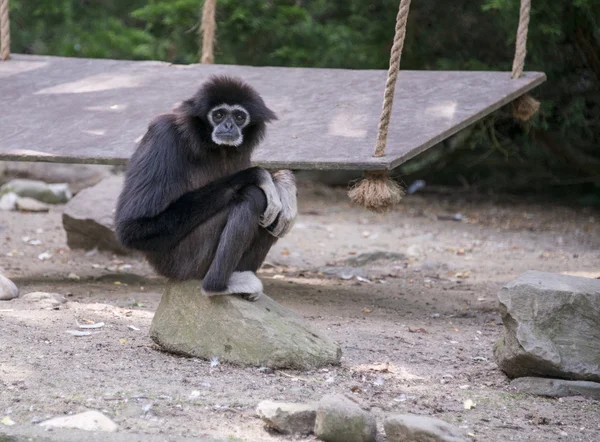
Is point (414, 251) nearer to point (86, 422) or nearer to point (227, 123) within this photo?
point (227, 123)

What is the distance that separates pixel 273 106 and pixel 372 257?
2.54 metres

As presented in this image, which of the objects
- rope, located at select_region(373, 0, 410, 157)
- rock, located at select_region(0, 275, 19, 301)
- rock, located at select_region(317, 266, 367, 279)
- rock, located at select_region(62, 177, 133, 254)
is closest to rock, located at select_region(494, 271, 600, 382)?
rope, located at select_region(373, 0, 410, 157)

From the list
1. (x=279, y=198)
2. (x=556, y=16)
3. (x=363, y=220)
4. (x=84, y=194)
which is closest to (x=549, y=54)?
(x=556, y=16)

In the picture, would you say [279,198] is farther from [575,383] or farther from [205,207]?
[575,383]

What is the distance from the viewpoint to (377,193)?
19.4ft

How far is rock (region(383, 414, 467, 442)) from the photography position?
11.9ft

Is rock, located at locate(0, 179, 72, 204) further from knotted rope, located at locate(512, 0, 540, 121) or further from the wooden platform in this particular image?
knotted rope, located at locate(512, 0, 540, 121)

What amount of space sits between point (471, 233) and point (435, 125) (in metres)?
4.55

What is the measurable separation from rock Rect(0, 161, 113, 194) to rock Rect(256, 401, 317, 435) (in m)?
9.84

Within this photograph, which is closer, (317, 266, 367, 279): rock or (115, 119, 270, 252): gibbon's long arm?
(115, 119, 270, 252): gibbon's long arm

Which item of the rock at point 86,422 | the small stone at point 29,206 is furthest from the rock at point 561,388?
the small stone at point 29,206

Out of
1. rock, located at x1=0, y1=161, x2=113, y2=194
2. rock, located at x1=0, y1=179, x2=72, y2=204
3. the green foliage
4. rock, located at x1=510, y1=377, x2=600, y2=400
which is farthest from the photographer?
rock, located at x1=0, y1=161, x2=113, y2=194

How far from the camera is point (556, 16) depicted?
9984 millimetres

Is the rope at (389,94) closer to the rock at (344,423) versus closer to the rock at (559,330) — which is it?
the rock at (559,330)
